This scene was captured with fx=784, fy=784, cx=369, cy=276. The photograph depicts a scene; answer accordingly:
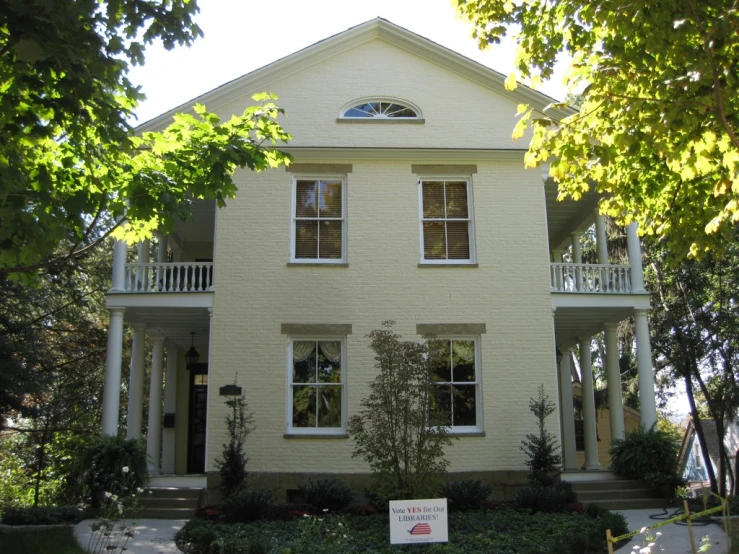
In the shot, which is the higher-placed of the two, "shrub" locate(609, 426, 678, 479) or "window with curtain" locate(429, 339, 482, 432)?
"window with curtain" locate(429, 339, 482, 432)

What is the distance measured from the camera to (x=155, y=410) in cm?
1852

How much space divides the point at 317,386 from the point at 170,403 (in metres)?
5.78

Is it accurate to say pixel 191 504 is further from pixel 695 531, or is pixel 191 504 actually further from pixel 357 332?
pixel 695 531

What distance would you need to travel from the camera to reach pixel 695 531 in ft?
37.7

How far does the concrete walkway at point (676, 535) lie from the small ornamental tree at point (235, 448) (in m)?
6.95

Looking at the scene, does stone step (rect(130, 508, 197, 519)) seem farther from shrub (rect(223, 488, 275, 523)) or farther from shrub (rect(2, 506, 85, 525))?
shrub (rect(223, 488, 275, 523))

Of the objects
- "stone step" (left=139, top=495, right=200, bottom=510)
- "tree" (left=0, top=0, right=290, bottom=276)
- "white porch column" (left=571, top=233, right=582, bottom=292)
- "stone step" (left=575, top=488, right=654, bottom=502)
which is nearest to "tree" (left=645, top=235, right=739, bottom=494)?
"white porch column" (left=571, top=233, right=582, bottom=292)

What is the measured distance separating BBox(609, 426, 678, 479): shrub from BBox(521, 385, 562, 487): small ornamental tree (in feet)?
4.09

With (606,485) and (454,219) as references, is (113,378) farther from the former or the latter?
(606,485)

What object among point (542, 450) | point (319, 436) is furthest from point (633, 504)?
point (319, 436)

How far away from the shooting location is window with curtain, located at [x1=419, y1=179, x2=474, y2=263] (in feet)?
54.9

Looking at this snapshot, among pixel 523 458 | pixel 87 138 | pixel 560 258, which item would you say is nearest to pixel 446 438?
pixel 523 458

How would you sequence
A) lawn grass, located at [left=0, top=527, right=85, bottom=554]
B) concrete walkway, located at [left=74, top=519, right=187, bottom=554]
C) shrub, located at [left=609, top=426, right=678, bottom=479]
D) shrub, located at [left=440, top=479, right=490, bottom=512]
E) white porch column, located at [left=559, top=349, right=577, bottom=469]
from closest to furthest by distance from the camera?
lawn grass, located at [left=0, top=527, right=85, bottom=554] < concrete walkway, located at [left=74, top=519, right=187, bottom=554] < shrub, located at [left=440, top=479, right=490, bottom=512] < shrub, located at [left=609, top=426, right=678, bottom=479] < white porch column, located at [left=559, top=349, right=577, bottom=469]

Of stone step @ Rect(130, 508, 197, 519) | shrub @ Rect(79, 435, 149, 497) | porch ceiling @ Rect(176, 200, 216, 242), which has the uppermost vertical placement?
porch ceiling @ Rect(176, 200, 216, 242)
